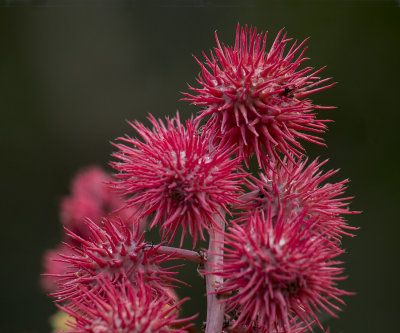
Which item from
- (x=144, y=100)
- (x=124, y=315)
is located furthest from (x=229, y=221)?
(x=144, y=100)

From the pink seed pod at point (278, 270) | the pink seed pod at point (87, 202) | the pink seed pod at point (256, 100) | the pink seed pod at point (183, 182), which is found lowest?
the pink seed pod at point (87, 202)

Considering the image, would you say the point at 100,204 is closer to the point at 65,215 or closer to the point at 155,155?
the point at 65,215

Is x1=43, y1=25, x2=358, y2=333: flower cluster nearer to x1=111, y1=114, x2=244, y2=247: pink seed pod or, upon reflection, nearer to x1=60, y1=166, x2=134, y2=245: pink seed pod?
x1=111, y1=114, x2=244, y2=247: pink seed pod

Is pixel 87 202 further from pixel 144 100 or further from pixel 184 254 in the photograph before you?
Result: pixel 144 100

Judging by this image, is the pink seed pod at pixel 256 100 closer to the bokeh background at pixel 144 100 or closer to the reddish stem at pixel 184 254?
the reddish stem at pixel 184 254

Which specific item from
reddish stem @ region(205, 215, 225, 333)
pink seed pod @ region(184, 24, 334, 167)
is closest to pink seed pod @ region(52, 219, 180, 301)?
reddish stem @ region(205, 215, 225, 333)

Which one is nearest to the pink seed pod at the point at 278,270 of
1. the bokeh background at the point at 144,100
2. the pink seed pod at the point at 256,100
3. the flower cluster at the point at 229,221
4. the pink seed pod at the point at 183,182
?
the flower cluster at the point at 229,221
